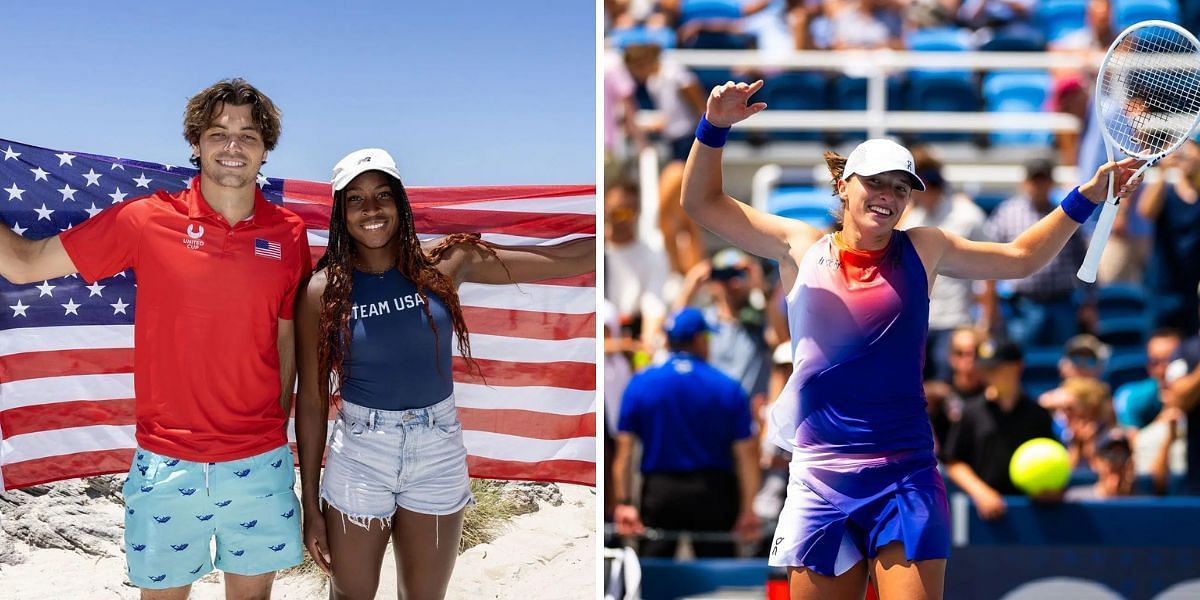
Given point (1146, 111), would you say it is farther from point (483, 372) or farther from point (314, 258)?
point (314, 258)

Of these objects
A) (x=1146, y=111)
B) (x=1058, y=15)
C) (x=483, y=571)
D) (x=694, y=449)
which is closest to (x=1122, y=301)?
(x=1058, y=15)

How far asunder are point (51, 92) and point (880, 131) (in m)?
12.0

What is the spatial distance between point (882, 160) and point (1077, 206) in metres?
0.70

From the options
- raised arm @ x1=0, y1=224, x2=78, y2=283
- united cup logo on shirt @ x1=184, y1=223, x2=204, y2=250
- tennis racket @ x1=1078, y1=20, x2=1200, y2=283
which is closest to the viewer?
tennis racket @ x1=1078, y1=20, x2=1200, y2=283

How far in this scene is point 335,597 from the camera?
13.9ft

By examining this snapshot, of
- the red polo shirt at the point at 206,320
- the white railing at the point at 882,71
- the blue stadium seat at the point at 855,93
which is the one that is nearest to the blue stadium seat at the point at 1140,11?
the white railing at the point at 882,71

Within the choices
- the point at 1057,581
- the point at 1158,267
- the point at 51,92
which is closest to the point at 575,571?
the point at 1057,581

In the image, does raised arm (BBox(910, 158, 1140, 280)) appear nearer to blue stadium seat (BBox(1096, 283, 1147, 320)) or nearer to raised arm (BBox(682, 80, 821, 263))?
raised arm (BBox(682, 80, 821, 263))

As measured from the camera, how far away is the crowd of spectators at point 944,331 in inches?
253

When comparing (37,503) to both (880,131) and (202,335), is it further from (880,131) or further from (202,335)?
(880,131)

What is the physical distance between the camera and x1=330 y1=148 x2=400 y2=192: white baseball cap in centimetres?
407

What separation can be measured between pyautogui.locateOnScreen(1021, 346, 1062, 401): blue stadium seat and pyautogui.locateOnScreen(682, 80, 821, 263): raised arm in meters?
4.89

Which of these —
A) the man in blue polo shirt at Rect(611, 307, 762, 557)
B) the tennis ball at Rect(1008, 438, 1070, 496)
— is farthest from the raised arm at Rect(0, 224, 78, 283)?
the tennis ball at Rect(1008, 438, 1070, 496)

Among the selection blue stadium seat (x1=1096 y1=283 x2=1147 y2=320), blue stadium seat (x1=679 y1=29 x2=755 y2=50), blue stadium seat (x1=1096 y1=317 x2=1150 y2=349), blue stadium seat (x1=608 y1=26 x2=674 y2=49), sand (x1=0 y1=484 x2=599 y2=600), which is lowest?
sand (x1=0 y1=484 x2=599 y2=600)
